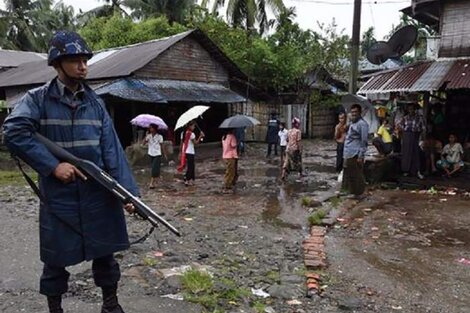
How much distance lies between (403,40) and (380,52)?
578mm

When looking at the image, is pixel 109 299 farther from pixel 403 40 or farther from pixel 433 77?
pixel 403 40

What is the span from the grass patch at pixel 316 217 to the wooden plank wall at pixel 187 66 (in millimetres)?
10839

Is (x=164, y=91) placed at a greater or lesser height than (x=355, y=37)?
lesser

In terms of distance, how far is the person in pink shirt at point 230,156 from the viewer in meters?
9.59

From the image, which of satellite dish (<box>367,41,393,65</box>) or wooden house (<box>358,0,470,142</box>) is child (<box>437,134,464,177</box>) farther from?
satellite dish (<box>367,41,393,65</box>)

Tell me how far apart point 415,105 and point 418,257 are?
5904mm

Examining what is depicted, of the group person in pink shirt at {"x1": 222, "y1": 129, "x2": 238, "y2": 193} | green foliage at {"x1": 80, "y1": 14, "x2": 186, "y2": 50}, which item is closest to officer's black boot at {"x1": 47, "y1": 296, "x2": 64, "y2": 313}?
person in pink shirt at {"x1": 222, "y1": 129, "x2": 238, "y2": 193}

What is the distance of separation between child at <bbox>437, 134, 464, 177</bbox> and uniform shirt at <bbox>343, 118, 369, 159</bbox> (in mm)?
2853

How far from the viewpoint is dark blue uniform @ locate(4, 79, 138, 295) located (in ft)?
8.55

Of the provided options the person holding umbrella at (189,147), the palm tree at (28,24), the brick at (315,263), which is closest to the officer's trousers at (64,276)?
the brick at (315,263)

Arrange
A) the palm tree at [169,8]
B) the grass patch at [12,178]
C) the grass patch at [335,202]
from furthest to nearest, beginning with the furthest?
the palm tree at [169,8], the grass patch at [12,178], the grass patch at [335,202]

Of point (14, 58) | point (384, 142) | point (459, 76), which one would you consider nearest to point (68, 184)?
point (459, 76)

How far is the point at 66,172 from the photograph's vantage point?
8.48ft

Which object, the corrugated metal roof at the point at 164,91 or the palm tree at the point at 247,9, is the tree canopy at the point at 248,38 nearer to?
the palm tree at the point at 247,9
